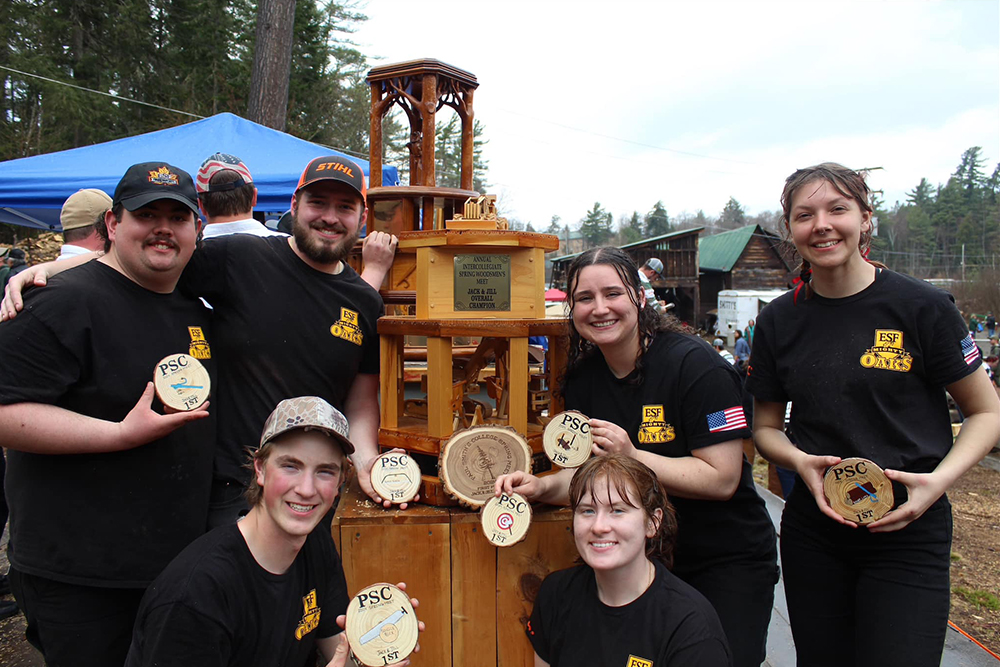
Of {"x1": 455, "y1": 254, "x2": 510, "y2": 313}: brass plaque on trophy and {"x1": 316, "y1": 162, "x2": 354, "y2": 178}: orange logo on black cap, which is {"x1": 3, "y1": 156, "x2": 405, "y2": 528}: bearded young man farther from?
{"x1": 455, "y1": 254, "x2": 510, "y2": 313}: brass plaque on trophy

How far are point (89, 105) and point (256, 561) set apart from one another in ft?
59.6

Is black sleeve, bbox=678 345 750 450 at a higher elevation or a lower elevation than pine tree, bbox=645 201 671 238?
lower

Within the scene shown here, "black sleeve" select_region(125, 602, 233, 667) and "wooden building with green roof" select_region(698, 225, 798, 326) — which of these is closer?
"black sleeve" select_region(125, 602, 233, 667)

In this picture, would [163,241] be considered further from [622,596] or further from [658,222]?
[658,222]

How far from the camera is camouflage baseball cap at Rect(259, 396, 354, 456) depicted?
5.39 feet

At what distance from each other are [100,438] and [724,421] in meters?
1.88

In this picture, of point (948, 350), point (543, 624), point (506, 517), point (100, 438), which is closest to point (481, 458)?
point (506, 517)

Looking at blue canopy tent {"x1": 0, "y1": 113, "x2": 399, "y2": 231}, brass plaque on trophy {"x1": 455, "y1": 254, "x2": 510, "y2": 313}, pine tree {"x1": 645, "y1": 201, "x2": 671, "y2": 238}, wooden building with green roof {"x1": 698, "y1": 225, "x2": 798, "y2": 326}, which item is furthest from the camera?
pine tree {"x1": 645, "y1": 201, "x2": 671, "y2": 238}

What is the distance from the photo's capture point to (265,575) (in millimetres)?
1636

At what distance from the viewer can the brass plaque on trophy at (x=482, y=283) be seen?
238cm

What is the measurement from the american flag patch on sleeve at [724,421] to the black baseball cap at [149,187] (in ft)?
5.94

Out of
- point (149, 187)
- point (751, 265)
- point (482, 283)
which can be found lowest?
point (482, 283)

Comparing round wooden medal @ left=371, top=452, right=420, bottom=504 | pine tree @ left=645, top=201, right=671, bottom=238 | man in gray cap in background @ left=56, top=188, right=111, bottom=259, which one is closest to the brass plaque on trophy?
round wooden medal @ left=371, top=452, right=420, bottom=504

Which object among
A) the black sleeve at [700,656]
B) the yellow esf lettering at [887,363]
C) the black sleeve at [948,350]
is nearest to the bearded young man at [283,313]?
the black sleeve at [700,656]
